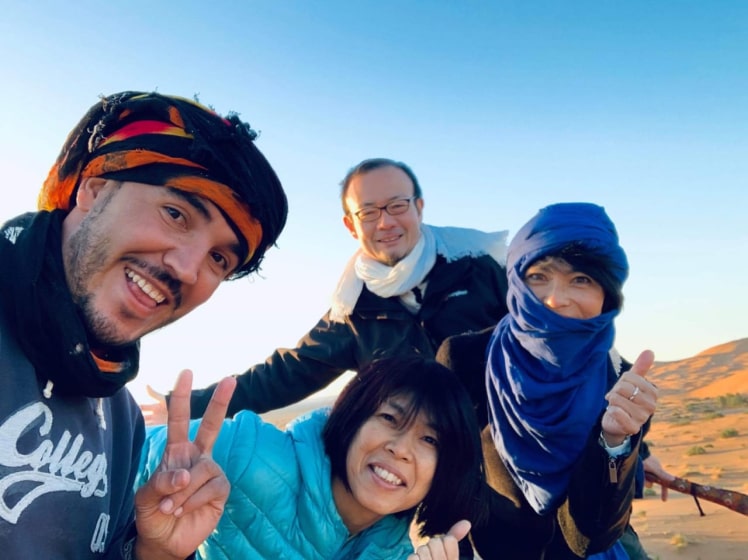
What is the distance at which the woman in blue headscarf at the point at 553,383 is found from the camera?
9.14 ft

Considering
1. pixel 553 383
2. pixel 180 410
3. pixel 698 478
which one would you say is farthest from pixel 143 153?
pixel 698 478

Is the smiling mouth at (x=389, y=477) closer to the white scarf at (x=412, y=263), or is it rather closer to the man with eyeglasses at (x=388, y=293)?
the man with eyeglasses at (x=388, y=293)

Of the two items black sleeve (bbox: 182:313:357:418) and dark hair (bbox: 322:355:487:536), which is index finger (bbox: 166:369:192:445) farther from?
black sleeve (bbox: 182:313:357:418)

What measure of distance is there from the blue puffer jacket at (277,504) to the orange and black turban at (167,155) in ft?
2.79

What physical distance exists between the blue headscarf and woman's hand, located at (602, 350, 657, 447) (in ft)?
1.23

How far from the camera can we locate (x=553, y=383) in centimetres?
294

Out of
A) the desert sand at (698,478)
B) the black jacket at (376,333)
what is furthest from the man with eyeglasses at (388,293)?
the desert sand at (698,478)

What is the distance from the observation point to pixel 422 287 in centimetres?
406

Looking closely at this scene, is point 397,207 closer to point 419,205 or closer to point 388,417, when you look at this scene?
point 419,205

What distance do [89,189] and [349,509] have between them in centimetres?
168

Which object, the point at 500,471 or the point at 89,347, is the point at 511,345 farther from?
the point at 89,347

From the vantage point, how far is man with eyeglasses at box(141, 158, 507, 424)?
13.1 ft

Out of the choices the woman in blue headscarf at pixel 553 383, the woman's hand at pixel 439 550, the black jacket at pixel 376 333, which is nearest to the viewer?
the woman's hand at pixel 439 550

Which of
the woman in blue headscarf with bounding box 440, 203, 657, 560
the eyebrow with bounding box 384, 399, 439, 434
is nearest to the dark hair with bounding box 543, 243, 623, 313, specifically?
the woman in blue headscarf with bounding box 440, 203, 657, 560
